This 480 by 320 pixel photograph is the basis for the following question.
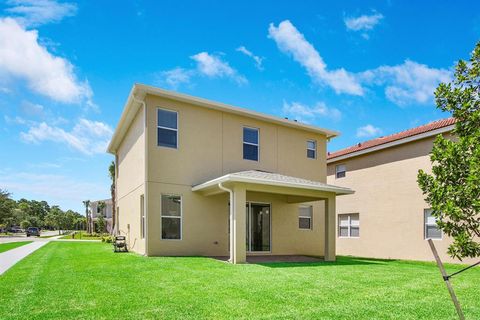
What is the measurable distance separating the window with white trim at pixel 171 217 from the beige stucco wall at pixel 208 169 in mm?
184

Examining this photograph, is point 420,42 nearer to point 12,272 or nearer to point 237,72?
point 237,72

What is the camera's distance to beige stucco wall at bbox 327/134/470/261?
53.6 ft

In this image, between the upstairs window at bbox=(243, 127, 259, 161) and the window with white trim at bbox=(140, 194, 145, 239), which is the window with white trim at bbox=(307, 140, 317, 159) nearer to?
the upstairs window at bbox=(243, 127, 259, 161)

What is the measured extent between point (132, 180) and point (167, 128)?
3.58 metres

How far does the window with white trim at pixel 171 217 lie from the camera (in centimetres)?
1309

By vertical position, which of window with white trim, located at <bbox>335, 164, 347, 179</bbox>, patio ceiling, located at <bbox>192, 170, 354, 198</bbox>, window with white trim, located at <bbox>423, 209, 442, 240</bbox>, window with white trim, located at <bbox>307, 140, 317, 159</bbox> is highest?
window with white trim, located at <bbox>307, 140, 317, 159</bbox>

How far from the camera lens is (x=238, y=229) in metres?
11.5

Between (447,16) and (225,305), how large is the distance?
11.4 metres

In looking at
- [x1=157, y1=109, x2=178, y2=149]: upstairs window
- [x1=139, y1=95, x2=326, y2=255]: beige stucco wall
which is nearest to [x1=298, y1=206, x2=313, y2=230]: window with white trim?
[x1=139, y1=95, x2=326, y2=255]: beige stucco wall

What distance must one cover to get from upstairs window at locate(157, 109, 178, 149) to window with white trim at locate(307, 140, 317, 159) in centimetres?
717

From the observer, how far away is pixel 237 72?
1585cm

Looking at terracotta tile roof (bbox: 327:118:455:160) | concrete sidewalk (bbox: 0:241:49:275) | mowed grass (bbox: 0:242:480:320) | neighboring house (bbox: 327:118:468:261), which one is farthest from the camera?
neighboring house (bbox: 327:118:468:261)

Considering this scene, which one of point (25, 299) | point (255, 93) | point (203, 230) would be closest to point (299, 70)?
point (255, 93)

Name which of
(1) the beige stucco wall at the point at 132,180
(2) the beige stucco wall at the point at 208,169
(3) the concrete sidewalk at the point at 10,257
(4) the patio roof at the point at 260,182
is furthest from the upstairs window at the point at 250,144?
(3) the concrete sidewalk at the point at 10,257
